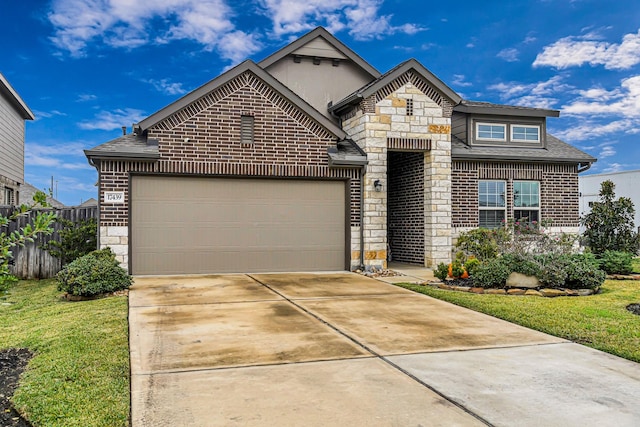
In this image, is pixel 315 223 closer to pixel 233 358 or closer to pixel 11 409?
pixel 233 358

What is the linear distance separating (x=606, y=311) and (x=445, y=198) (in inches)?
263

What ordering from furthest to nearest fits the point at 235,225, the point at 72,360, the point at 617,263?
1. the point at 617,263
2. the point at 235,225
3. the point at 72,360

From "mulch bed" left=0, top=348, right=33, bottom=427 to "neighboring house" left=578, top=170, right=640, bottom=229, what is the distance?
1293 inches

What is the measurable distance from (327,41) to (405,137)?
5.13 metres

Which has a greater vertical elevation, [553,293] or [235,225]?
[235,225]

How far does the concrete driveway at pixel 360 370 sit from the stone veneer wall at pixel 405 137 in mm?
5624

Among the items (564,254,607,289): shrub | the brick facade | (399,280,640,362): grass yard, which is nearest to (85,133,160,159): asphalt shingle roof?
(399,280,640,362): grass yard

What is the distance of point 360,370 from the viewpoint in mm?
5055

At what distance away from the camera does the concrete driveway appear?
397cm

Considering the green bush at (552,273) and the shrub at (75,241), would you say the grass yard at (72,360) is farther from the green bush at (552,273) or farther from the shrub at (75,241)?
the green bush at (552,273)

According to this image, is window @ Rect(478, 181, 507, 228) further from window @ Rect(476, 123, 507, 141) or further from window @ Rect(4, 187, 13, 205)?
window @ Rect(4, 187, 13, 205)

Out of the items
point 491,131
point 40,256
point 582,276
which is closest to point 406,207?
point 491,131

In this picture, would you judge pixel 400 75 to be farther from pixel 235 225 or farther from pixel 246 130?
pixel 235 225

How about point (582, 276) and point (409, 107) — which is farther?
point (409, 107)
